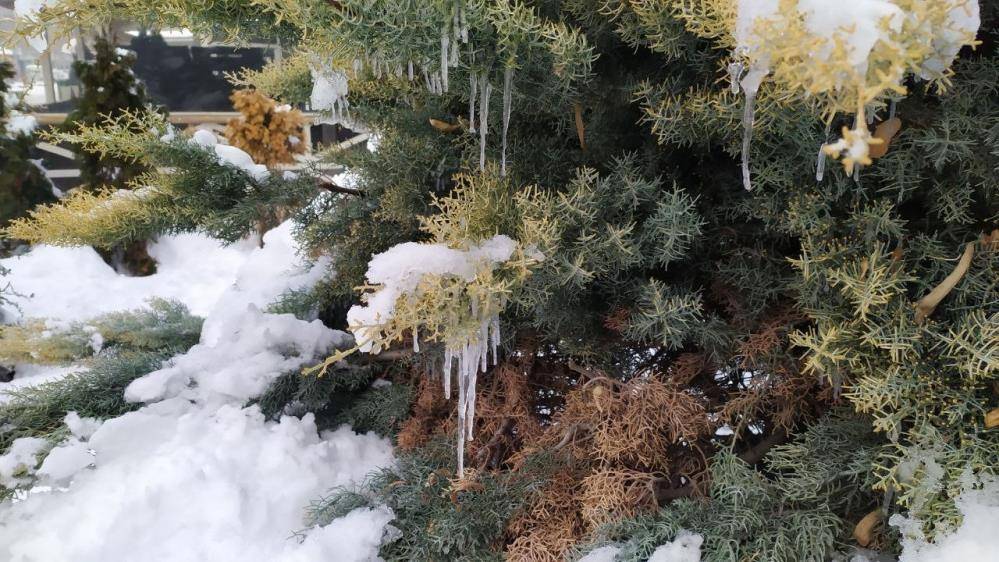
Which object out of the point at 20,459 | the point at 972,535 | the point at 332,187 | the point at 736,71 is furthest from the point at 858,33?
the point at 20,459

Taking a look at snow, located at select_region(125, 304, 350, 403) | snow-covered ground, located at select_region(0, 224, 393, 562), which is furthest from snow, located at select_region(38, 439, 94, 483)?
snow, located at select_region(125, 304, 350, 403)

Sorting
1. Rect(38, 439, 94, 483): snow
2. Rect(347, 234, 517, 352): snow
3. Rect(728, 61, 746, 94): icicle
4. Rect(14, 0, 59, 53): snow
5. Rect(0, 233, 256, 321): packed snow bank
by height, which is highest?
Rect(14, 0, 59, 53): snow

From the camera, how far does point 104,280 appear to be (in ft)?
7.92

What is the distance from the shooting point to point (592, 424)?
0.75 metres

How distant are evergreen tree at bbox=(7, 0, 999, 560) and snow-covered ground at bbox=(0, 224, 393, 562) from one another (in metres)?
0.08

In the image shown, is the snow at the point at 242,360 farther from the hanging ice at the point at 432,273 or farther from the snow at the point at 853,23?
the snow at the point at 853,23

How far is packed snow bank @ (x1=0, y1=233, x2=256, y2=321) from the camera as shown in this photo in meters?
2.11

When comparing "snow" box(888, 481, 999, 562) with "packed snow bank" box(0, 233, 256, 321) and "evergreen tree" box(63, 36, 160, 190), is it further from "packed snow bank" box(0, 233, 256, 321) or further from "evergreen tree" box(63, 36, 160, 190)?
"evergreen tree" box(63, 36, 160, 190)

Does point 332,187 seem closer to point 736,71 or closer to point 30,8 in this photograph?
point 30,8

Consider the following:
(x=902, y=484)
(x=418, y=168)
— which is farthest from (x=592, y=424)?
(x=418, y=168)

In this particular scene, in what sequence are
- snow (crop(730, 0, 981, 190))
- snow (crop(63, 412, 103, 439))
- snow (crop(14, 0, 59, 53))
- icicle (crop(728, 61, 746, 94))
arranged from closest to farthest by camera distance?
snow (crop(730, 0, 981, 190))
icicle (crop(728, 61, 746, 94))
snow (crop(14, 0, 59, 53))
snow (crop(63, 412, 103, 439))

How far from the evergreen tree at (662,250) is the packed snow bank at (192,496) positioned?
75mm

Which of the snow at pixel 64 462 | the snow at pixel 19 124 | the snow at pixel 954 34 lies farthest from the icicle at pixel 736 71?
the snow at pixel 19 124

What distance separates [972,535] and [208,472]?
818 millimetres
